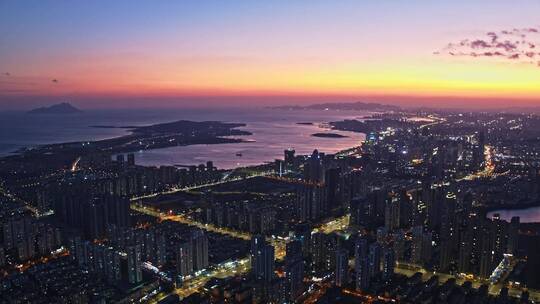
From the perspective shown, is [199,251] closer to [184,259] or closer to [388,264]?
[184,259]

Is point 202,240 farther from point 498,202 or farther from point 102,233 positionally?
point 498,202

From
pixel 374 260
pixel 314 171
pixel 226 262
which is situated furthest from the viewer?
pixel 314 171

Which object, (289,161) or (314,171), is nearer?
(314,171)

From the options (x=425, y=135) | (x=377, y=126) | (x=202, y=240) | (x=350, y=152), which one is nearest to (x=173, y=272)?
(x=202, y=240)

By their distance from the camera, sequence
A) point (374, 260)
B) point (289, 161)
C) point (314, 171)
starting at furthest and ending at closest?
1. point (289, 161)
2. point (314, 171)
3. point (374, 260)

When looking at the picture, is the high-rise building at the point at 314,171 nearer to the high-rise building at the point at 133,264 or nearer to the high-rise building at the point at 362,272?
the high-rise building at the point at 362,272

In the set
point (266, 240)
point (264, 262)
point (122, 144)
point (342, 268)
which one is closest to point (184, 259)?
point (264, 262)

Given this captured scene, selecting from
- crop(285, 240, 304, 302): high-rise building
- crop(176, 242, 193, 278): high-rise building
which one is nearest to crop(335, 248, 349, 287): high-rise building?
crop(285, 240, 304, 302): high-rise building

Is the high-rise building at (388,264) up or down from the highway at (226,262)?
up

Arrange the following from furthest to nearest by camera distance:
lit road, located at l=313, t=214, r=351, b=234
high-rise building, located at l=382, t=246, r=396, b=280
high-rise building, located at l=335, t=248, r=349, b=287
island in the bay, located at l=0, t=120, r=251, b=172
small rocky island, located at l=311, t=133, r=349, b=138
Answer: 1. small rocky island, located at l=311, t=133, r=349, b=138
2. island in the bay, located at l=0, t=120, r=251, b=172
3. lit road, located at l=313, t=214, r=351, b=234
4. high-rise building, located at l=382, t=246, r=396, b=280
5. high-rise building, located at l=335, t=248, r=349, b=287

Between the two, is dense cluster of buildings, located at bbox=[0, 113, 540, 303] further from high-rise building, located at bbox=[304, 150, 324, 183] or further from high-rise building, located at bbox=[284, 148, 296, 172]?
high-rise building, located at bbox=[284, 148, 296, 172]

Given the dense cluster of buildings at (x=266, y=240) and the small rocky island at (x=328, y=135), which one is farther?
the small rocky island at (x=328, y=135)

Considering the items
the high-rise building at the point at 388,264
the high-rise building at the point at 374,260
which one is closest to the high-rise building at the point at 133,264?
the high-rise building at the point at 374,260
